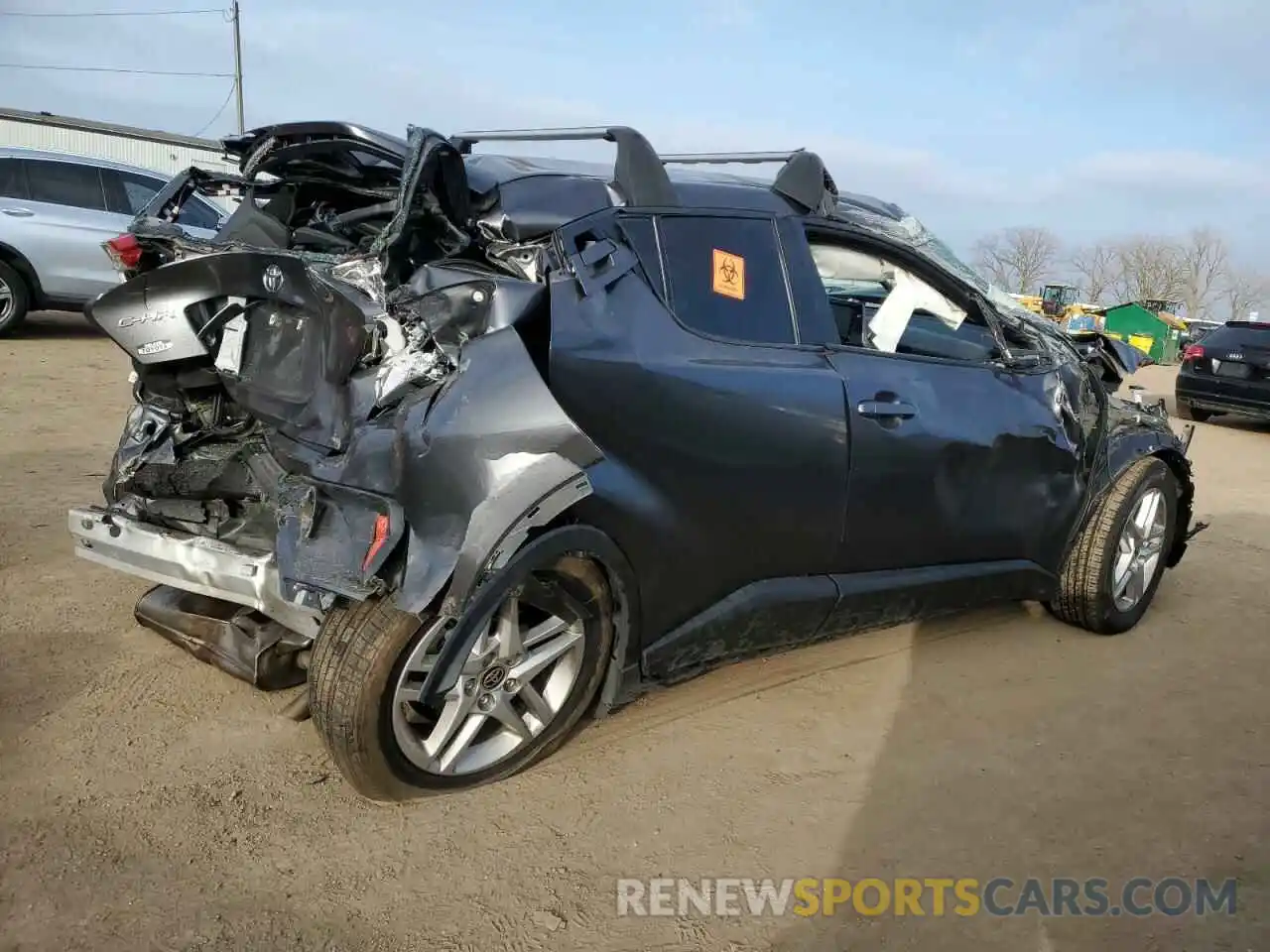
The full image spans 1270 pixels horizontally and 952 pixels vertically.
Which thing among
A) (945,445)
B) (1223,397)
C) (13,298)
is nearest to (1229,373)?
(1223,397)

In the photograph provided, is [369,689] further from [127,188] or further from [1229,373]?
[1229,373]

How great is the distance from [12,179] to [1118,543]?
10.2 m

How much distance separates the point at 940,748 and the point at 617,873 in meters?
1.32

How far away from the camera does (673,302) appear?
9.64 ft

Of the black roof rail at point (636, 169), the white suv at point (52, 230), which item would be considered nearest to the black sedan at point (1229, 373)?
the black roof rail at point (636, 169)

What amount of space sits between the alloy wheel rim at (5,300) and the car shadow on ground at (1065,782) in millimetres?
9195

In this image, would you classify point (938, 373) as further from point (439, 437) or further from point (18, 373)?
point (18, 373)

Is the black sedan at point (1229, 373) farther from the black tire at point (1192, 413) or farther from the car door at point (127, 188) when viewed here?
the car door at point (127, 188)

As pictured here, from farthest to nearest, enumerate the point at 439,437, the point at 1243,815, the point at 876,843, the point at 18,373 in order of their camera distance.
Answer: the point at 18,373 → the point at 1243,815 → the point at 876,843 → the point at 439,437

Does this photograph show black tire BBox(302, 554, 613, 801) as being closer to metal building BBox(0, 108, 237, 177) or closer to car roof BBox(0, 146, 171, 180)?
car roof BBox(0, 146, 171, 180)

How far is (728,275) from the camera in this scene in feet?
10.1

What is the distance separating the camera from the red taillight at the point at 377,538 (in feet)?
7.93

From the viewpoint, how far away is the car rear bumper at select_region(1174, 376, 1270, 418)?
442 inches

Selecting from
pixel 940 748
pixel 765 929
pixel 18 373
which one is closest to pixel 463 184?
pixel 765 929
